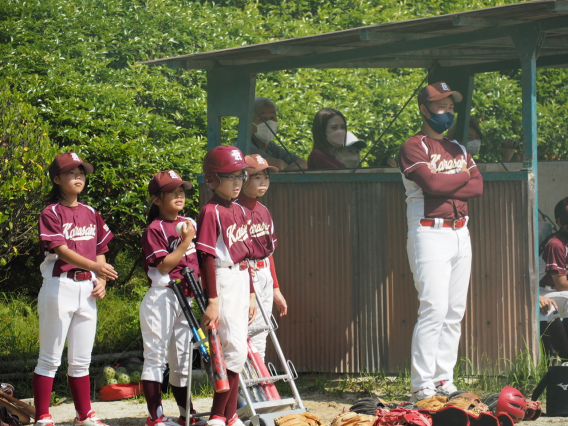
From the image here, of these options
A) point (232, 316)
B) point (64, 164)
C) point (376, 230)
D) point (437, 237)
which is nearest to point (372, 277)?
point (376, 230)

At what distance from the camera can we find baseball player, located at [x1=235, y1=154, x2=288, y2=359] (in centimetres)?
541

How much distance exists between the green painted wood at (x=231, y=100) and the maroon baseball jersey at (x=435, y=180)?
173 centimetres

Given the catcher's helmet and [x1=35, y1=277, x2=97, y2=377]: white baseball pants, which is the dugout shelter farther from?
[x1=35, y1=277, x2=97, y2=377]: white baseball pants

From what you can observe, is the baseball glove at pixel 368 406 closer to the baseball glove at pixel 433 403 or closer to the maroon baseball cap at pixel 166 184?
the baseball glove at pixel 433 403

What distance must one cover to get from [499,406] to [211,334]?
1857 millimetres

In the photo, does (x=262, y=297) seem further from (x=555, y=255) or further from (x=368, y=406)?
(x=555, y=255)

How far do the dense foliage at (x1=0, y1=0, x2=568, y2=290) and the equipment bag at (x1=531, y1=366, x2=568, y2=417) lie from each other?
9.97ft

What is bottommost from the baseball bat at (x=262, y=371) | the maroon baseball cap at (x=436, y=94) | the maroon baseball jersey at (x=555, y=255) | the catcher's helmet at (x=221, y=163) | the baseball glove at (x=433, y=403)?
the baseball glove at (x=433, y=403)

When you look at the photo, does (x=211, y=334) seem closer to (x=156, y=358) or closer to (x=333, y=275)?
(x=156, y=358)

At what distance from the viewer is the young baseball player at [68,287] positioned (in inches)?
194

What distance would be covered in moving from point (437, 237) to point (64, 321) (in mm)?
2577

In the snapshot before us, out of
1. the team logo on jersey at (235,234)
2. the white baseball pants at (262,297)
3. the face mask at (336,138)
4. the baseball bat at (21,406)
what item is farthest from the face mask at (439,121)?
the baseball bat at (21,406)

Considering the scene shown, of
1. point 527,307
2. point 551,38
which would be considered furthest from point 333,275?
point 551,38

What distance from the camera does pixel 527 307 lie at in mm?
5734
